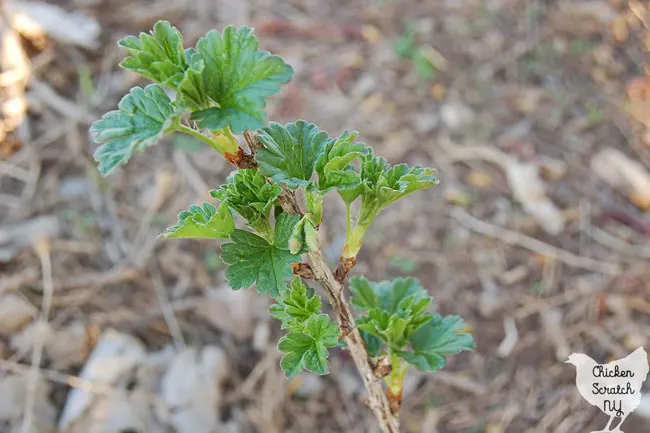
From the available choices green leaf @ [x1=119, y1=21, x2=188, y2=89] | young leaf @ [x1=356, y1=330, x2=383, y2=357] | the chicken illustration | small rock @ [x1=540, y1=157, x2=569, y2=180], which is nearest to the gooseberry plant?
green leaf @ [x1=119, y1=21, x2=188, y2=89]

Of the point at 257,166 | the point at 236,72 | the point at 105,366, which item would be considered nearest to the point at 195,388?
the point at 105,366

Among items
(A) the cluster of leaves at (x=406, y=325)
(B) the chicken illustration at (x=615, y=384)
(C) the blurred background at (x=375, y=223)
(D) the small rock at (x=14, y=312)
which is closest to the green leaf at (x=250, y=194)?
(A) the cluster of leaves at (x=406, y=325)

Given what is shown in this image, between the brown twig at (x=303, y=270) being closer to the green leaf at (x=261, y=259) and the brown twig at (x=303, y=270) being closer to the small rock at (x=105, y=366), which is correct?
the green leaf at (x=261, y=259)

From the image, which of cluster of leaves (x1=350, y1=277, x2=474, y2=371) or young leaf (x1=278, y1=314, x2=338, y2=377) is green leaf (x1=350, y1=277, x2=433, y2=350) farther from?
young leaf (x1=278, y1=314, x2=338, y2=377)

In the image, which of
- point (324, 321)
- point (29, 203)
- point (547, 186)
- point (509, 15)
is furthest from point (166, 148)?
point (324, 321)

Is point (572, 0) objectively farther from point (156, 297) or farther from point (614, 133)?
point (156, 297)
